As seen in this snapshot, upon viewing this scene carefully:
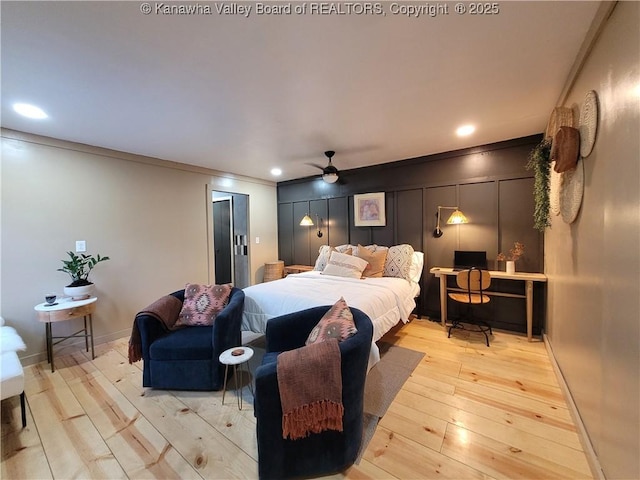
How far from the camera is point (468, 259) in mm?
3582

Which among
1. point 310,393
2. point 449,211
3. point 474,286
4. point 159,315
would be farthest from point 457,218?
point 159,315

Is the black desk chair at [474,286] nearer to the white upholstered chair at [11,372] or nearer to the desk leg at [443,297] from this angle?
the desk leg at [443,297]

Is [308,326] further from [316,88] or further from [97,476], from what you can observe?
[316,88]

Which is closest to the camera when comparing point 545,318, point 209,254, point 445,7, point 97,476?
point 445,7

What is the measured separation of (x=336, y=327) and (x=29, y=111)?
3.19 m

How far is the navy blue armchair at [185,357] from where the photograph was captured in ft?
7.16

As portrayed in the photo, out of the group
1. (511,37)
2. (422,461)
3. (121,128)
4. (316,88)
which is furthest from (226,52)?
(422,461)

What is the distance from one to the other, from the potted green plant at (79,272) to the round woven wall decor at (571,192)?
178 inches

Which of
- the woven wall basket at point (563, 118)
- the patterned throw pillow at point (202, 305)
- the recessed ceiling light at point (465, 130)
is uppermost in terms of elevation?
the recessed ceiling light at point (465, 130)

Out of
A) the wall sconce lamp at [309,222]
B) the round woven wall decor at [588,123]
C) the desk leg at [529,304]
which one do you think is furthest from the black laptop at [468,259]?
the wall sconce lamp at [309,222]

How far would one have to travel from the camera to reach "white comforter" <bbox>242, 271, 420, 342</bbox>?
2.62m

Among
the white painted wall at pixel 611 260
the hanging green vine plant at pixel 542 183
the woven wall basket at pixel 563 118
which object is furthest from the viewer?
the hanging green vine plant at pixel 542 183

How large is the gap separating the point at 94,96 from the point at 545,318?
498 centimetres

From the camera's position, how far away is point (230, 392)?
2.23 metres
